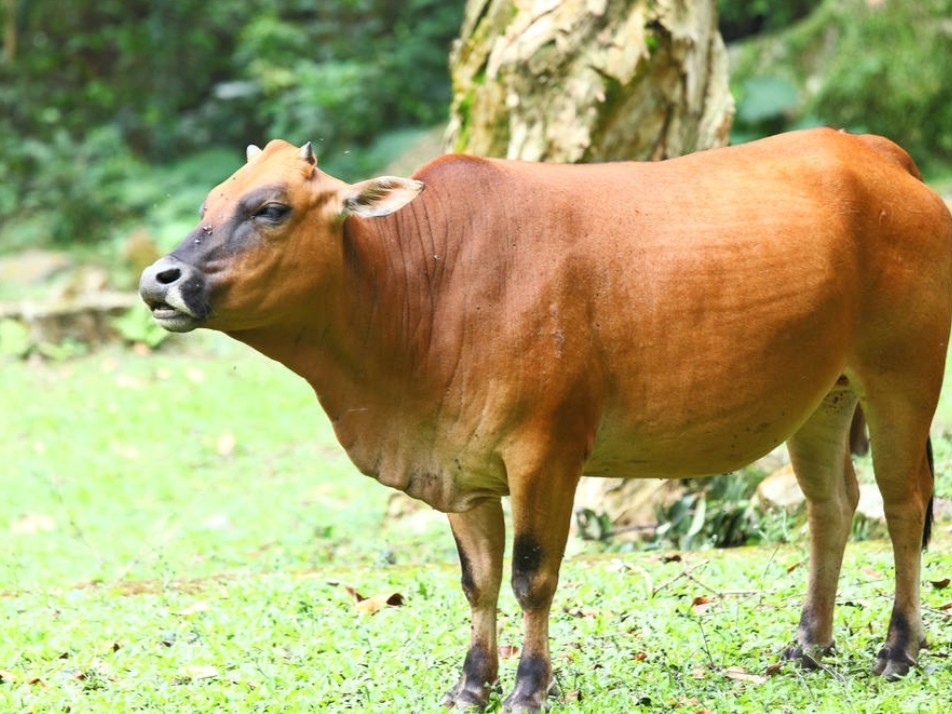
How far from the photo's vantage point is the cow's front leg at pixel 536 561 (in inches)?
190

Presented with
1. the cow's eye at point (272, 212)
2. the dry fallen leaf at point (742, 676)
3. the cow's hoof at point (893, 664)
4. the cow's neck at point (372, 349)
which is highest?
the cow's eye at point (272, 212)

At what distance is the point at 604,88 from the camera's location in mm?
8023

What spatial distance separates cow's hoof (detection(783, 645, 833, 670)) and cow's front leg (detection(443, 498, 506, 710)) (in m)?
1.24

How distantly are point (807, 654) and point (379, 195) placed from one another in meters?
2.52

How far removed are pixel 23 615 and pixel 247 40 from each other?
592 inches

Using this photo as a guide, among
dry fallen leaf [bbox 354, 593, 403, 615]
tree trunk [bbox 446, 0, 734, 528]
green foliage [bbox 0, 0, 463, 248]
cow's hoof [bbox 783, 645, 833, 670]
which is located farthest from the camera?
green foliage [bbox 0, 0, 463, 248]

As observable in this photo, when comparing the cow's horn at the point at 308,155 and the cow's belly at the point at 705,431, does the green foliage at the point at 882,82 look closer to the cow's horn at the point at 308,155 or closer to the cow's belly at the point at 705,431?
the cow's belly at the point at 705,431

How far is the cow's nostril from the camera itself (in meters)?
4.51

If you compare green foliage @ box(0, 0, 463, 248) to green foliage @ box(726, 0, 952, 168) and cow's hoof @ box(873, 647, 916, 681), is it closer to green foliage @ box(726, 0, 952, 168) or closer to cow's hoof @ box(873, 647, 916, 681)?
green foliage @ box(726, 0, 952, 168)

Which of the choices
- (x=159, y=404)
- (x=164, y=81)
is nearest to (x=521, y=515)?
(x=159, y=404)

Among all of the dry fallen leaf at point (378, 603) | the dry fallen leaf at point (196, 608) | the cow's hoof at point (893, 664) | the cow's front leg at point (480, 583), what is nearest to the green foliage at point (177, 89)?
the dry fallen leaf at point (196, 608)

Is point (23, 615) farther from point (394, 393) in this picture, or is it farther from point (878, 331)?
point (878, 331)

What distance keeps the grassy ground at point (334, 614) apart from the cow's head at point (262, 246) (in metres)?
1.65

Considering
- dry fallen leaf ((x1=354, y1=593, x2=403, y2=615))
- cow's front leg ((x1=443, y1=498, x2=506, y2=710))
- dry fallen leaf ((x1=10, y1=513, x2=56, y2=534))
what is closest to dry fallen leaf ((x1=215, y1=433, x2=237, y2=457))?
dry fallen leaf ((x1=10, y1=513, x2=56, y2=534))
